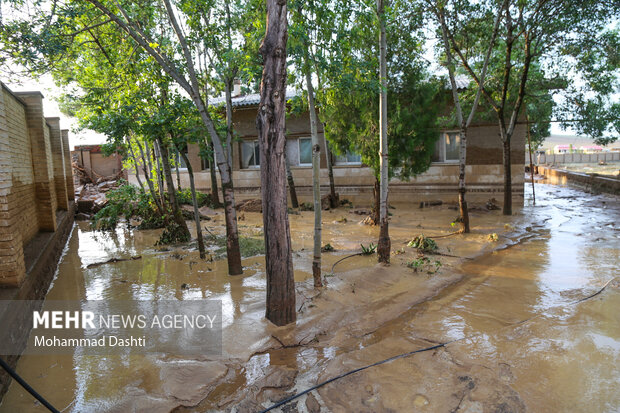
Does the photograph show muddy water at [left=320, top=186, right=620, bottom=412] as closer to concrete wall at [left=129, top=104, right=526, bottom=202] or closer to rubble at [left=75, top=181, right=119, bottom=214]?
concrete wall at [left=129, top=104, right=526, bottom=202]

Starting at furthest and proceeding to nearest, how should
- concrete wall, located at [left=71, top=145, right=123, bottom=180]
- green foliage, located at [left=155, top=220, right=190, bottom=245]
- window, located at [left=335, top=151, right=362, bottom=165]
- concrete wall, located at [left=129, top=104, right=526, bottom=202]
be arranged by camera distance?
concrete wall, located at [left=71, top=145, right=123, bottom=180], window, located at [left=335, top=151, right=362, bottom=165], concrete wall, located at [left=129, top=104, right=526, bottom=202], green foliage, located at [left=155, top=220, right=190, bottom=245]

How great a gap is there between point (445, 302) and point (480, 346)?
132 cm

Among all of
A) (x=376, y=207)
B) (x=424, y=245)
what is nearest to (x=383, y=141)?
(x=424, y=245)

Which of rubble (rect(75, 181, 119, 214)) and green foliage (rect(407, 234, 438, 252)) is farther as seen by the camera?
rubble (rect(75, 181, 119, 214))

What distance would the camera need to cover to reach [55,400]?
10.5ft

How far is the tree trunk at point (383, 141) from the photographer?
19.3 ft

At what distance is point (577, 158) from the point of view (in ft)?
122

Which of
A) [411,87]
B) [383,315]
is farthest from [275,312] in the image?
[411,87]

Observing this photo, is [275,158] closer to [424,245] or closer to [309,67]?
[309,67]

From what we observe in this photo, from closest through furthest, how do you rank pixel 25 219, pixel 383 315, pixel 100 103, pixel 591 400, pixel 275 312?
pixel 591 400 < pixel 275 312 < pixel 383 315 < pixel 25 219 < pixel 100 103

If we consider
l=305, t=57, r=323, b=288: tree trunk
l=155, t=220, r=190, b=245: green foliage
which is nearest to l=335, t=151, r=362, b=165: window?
l=155, t=220, r=190, b=245: green foliage

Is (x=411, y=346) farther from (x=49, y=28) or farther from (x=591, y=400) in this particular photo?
(x=49, y=28)

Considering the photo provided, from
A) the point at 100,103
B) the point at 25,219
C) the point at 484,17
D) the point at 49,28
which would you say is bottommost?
the point at 25,219

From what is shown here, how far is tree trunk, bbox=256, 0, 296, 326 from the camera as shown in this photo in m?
3.87
